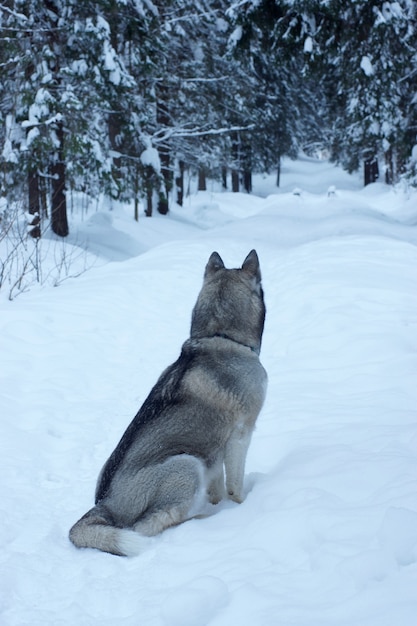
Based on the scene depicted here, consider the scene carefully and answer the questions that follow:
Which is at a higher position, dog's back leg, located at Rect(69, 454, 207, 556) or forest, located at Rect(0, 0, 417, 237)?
forest, located at Rect(0, 0, 417, 237)

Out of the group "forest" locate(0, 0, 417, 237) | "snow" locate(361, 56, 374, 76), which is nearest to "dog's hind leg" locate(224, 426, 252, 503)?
"forest" locate(0, 0, 417, 237)

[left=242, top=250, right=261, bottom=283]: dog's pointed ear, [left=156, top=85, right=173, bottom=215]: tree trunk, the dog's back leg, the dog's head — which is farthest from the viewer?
[left=156, top=85, right=173, bottom=215]: tree trunk

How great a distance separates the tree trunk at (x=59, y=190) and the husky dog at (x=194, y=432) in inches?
433

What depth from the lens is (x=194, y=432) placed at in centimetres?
349

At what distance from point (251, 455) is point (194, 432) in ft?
3.87

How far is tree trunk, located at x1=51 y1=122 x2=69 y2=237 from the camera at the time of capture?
1410 centimetres

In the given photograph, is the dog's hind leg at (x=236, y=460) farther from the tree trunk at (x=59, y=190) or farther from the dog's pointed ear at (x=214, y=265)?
the tree trunk at (x=59, y=190)

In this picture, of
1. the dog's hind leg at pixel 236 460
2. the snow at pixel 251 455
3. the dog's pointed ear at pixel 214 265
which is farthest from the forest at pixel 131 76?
the dog's hind leg at pixel 236 460

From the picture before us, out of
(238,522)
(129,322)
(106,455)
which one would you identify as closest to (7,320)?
(129,322)

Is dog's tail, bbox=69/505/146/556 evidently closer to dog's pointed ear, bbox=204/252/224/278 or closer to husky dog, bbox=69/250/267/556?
husky dog, bbox=69/250/267/556

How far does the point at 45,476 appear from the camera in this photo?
4.34 meters

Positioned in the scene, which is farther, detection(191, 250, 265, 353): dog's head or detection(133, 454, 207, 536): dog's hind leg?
detection(191, 250, 265, 353): dog's head

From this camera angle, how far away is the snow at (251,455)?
→ 98.9 inches

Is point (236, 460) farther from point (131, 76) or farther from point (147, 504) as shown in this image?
point (131, 76)
